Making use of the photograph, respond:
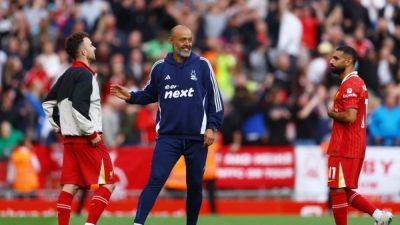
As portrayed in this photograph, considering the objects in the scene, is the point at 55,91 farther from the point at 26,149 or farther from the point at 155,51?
the point at 155,51

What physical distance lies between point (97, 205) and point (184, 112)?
1.44 meters

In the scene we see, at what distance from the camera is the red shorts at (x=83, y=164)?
14023mm

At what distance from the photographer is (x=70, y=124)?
46.0 ft

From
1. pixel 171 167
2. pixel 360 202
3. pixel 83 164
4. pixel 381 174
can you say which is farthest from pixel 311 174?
pixel 83 164

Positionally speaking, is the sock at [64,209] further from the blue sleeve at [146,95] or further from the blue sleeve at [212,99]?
the blue sleeve at [212,99]

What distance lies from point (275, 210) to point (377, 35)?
19.0 ft

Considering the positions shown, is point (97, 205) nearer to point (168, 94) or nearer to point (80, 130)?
point (80, 130)

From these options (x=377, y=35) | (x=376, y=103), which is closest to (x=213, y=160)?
(x=376, y=103)

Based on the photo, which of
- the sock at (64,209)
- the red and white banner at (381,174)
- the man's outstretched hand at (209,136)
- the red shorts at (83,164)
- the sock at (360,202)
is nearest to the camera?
the sock at (64,209)

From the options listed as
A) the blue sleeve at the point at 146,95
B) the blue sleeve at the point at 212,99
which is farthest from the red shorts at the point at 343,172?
the blue sleeve at the point at 146,95

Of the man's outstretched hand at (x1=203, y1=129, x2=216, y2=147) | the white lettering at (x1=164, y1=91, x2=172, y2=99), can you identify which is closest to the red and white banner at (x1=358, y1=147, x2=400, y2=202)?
the man's outstretched hand at (x1=203, y1=129, x2=216, y2=147)

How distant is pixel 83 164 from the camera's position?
46.1 feet

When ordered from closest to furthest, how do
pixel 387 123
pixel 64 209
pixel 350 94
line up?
1. pixel 64 209
2. pixel 350 94
3. pixel 387 123

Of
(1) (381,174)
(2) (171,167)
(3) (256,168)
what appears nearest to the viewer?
(2) (171,167)
